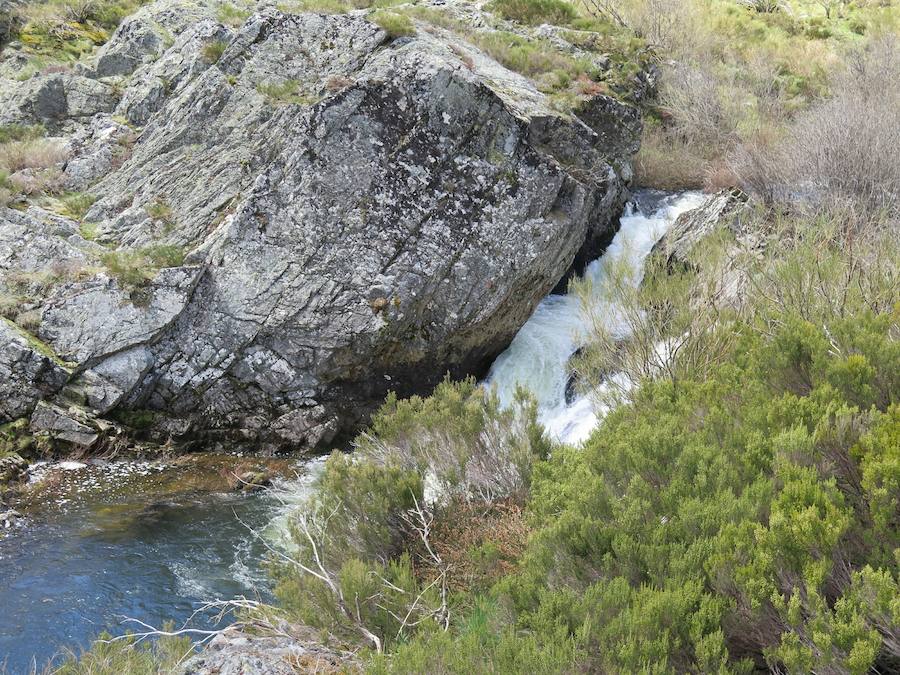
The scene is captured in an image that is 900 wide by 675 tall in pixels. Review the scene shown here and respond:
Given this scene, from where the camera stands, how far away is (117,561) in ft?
26.5

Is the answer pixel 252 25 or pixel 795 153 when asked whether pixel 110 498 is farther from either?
pixel 795 153

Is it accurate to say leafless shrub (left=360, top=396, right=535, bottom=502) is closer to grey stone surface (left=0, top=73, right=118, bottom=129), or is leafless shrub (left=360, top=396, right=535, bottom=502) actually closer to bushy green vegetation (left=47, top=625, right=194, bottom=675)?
bushy green vegetation (left=47, top=625, right=194, bottom=675)

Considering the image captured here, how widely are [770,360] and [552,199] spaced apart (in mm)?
7397

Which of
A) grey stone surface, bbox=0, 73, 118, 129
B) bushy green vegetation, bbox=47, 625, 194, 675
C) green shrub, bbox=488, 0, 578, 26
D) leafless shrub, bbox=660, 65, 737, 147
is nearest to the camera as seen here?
bushy green vegetation, bbox=47, 625, 194, 675

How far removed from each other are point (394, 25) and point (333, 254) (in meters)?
5.13

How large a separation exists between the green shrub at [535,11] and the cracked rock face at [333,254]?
9786 mm

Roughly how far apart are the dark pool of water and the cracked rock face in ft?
6.22

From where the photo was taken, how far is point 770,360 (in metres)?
5.27

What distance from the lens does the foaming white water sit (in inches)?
407

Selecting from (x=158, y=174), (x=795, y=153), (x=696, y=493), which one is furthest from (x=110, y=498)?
(x=795, y=153)

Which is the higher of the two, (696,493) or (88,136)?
(88,136)

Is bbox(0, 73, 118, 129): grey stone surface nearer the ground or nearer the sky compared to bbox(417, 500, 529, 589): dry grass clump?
nearer the sky

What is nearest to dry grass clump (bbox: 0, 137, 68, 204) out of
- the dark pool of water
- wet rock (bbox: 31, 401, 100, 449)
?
wet rock (bbox: 31, 401, 100, 449)

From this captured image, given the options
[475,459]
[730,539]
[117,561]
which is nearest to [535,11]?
[475,459]
